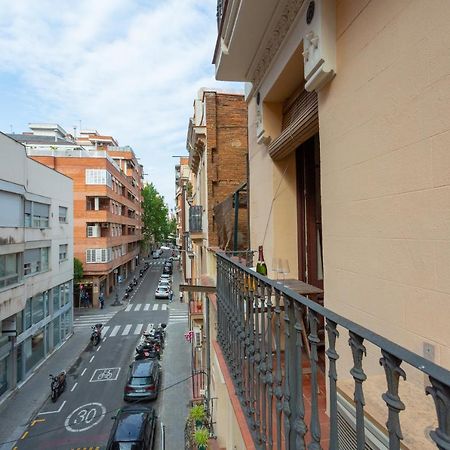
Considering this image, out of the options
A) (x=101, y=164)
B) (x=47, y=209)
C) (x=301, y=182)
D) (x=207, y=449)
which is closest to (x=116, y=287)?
(x=101, y=164)

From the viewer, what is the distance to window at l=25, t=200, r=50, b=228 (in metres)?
18.2

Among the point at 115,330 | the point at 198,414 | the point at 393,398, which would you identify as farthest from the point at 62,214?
the point at 393,398

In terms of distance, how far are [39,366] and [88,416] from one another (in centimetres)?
762

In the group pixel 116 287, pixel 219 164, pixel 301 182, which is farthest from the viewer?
pixel 116 287

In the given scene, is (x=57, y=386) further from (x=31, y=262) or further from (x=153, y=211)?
(x=153, y=211)

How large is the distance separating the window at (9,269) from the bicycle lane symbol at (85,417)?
19.9 feet

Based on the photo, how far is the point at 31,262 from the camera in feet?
61.8

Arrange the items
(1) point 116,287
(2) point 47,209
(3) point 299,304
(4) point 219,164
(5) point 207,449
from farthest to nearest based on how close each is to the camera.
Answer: (1) point 116,287
(2) point 47,209
(4) point 219,164
(5) point 207,449
(3) point 299,304

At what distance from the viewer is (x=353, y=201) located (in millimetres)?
2691

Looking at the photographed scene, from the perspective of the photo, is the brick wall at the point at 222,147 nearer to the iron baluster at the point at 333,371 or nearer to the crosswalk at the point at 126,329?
the iron baluster at the point at 333,371

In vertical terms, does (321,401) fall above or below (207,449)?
above

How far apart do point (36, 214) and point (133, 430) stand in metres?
13.6

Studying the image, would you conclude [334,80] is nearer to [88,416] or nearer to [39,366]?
[88,416]

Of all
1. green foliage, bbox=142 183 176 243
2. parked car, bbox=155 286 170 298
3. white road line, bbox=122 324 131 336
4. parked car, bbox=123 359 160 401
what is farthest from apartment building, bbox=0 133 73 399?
green foliage, bbox=142 183 176 243
